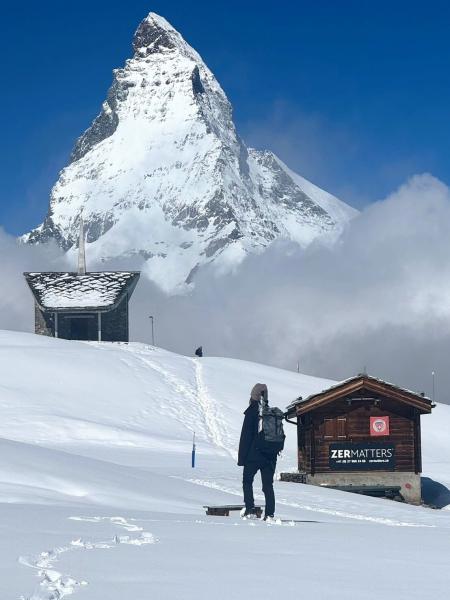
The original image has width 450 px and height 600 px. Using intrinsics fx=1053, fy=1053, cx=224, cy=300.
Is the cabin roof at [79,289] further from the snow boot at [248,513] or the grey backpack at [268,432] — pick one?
the grey backpack at [268,432]

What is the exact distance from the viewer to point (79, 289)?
213ft

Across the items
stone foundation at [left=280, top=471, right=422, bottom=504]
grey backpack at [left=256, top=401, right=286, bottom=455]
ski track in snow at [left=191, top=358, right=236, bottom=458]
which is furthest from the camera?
ski track in snow at [left=191, top=358, right=236, bottom=458]

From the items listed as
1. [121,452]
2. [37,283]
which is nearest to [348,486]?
[121,452]

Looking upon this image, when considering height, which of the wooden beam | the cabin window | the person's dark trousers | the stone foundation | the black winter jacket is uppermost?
the wooden beam

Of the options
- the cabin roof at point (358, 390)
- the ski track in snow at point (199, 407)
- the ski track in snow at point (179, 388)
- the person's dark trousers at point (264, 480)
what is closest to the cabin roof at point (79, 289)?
the ski track in snow at point (179, 388)

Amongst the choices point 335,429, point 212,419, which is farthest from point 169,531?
point 212,419

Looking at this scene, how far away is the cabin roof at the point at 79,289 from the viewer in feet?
207

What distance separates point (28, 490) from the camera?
44.9 feet

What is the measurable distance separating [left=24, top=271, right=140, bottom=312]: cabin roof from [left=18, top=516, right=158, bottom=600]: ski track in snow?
2090 inches

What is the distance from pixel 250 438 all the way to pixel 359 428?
1906cm

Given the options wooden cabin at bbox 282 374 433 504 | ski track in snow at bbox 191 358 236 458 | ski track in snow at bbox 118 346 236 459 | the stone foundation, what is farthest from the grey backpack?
ski track in snow at bbox 191 358 236 458

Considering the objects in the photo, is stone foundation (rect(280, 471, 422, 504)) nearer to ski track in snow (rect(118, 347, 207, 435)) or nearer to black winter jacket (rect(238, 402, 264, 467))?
ski track in snow (rect(118, 347, 207, 435))

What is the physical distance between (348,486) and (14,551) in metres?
23.8

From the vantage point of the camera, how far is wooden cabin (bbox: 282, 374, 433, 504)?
3102 centimetres
